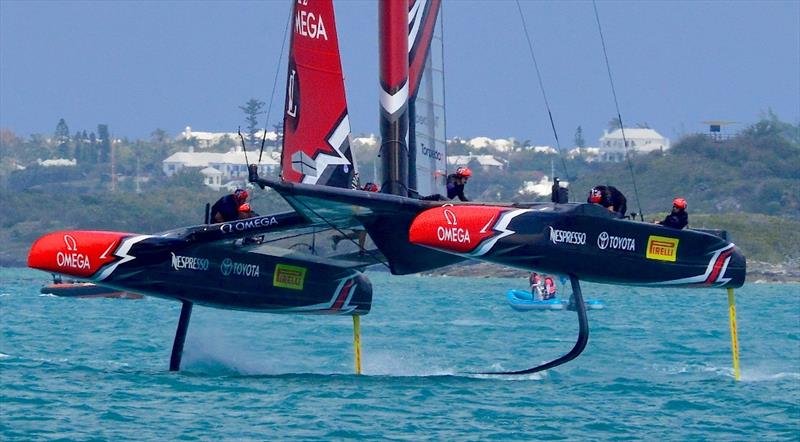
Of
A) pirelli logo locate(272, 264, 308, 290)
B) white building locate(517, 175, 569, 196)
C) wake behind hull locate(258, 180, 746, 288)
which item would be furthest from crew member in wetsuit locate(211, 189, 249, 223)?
white building locate(517, 175, 569, 196)

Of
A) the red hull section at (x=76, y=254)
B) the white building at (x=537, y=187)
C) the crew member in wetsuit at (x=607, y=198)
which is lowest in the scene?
the red hull section at (x=76, y=254)

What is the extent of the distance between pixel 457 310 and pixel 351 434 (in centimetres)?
2100

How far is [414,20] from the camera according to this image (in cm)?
1673

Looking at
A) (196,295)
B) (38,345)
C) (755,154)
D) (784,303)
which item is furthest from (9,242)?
(196,295)

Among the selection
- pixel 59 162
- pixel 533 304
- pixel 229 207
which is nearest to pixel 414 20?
pixel 229 207

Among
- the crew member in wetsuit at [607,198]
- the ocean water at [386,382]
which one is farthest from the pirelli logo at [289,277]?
the crew member in wetsuit at [607,198]

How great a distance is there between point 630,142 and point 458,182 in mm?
136869

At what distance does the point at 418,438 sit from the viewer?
475 inches

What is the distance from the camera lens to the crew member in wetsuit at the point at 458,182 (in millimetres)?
14844

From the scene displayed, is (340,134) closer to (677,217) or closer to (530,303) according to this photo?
(677,217)

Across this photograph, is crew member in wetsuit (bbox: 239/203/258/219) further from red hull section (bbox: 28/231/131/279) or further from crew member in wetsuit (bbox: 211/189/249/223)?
red hull section (bbox: 28/231/131/279)

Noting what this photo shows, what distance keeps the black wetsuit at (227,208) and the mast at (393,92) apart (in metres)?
1.85

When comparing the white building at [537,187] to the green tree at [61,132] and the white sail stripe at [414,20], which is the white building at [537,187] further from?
the white sail stripe at [414,20]

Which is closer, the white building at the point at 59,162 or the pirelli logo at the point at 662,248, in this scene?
the pirelli logo at the point at 662,248
